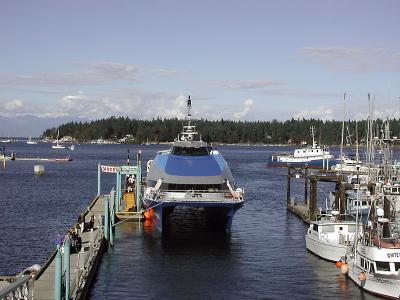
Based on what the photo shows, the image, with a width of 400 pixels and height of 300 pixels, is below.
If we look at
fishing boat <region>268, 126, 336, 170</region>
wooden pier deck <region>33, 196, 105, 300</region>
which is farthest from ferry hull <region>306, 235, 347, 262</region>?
fishing boat <region>268, 126, 336, 170</region>

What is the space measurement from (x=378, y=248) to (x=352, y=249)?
463cm

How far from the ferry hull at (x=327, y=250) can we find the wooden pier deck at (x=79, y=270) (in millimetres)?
14191

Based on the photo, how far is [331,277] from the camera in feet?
124

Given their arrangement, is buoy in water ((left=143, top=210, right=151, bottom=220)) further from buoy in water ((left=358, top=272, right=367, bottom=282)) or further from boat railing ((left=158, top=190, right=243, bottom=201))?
buoy in water ((left=358, top=272, right=367, bottom=282))

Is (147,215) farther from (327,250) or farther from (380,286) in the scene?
(380,286)

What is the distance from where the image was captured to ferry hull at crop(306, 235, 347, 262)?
134ft

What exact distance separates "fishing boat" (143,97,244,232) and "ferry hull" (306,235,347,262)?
6584 mm

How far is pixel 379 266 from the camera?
3338cm

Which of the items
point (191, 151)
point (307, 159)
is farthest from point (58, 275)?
point (307, 159)

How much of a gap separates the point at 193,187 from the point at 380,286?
1999cm

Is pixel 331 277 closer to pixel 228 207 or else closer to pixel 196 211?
pixel 228 207

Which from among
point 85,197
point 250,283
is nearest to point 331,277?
point 250,283

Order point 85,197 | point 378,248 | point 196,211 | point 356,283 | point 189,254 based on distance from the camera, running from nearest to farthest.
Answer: point 378,248 → point 356,283 → point 189,254 → point 196,211 → point 85,197

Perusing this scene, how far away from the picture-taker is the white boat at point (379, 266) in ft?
107
